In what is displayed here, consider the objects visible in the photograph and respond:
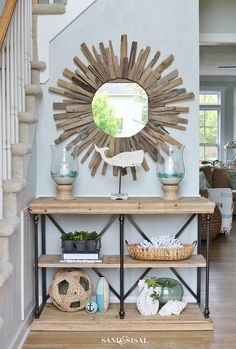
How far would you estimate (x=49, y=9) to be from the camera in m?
3.39

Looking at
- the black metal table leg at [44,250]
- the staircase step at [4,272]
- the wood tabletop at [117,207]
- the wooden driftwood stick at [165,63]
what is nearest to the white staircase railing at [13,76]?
the staircase step at [4,272]

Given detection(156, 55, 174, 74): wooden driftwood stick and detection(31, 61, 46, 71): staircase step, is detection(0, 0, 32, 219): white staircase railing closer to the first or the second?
detection(31, 61, 46, 71): staircase step

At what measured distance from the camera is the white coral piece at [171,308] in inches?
126

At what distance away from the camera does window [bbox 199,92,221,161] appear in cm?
1042

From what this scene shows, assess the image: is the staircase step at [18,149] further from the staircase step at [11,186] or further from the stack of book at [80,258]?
the stack of book at [80,258]

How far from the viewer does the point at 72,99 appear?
3455 mm

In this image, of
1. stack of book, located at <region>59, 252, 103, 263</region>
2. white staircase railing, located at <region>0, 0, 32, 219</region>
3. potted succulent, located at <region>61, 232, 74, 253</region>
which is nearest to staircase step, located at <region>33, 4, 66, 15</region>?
white staircase railing, located at <region>0, 0, 32, 219</region>

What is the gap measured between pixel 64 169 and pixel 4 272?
1.11 meters

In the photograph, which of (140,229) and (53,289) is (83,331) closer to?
(53,289)

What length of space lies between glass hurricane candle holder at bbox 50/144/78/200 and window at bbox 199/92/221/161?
293 inches

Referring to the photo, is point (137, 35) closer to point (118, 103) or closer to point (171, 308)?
point (118, 103)

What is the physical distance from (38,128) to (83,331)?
4.82 ft

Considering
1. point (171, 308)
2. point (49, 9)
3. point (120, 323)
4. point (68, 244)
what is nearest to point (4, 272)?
point (68, 244)

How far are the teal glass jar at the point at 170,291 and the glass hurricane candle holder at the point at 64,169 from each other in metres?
0.90
